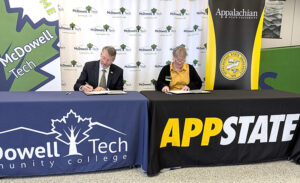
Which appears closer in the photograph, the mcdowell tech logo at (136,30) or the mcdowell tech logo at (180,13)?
the mcdowell tech logo at (136,30)

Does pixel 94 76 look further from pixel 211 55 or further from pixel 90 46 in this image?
pixel 211 55

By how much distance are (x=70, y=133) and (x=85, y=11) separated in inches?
86.4

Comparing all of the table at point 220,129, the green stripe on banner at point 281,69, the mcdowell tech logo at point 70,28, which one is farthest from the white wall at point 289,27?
A: the mcdowell tech logo at point 70,28

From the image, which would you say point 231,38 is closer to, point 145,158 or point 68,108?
point 145,158

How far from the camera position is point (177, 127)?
187cm

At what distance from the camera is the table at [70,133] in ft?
5.43

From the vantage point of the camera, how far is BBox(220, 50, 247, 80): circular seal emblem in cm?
316

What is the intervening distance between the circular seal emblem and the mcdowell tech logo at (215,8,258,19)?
0.47 meters

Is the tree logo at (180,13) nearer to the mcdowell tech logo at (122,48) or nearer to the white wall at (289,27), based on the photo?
the mcdowell tech logo at (122,48)

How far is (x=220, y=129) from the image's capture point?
1.95 metres

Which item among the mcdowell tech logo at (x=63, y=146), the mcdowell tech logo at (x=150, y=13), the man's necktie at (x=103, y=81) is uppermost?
the mcdowell tech logo at (x=150, y=13)

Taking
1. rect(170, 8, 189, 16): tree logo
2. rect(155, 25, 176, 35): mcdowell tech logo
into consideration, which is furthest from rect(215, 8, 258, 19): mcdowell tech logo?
rect(155, 25, 176, 35): mcdowell tech logo

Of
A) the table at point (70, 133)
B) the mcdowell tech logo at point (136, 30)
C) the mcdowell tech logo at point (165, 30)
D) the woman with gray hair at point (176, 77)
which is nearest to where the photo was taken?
the table at point (70, 133)

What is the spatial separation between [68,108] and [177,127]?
0.87 meters
